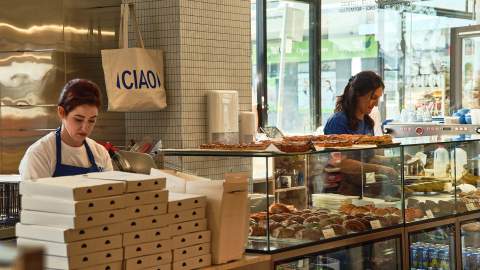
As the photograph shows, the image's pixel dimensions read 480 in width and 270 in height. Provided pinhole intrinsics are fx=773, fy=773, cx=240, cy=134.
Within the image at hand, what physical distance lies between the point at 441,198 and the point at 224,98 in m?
1.90

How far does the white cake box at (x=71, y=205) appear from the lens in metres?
2.70

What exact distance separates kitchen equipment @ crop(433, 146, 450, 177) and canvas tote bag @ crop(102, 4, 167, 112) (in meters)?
2.02

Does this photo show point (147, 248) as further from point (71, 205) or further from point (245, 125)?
point (245, 125)

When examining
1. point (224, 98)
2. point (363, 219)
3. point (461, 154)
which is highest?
point (224, 98)

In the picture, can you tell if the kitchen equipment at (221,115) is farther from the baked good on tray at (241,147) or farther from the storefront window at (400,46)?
the storefront window at (400,46)

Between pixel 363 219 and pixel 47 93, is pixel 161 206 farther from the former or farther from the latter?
pixel 47 93

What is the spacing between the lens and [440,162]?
483cm

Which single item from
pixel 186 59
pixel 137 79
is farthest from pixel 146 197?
pixel 186 59

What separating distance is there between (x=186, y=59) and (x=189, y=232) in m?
2.87

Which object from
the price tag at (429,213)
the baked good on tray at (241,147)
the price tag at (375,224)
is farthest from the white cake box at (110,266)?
the price tag at (429,213)

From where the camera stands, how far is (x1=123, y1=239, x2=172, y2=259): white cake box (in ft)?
9.36

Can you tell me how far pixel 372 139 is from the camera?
4375mm

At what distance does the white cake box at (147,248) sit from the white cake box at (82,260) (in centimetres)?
5

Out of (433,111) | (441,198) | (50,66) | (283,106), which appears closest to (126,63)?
(50,66)
